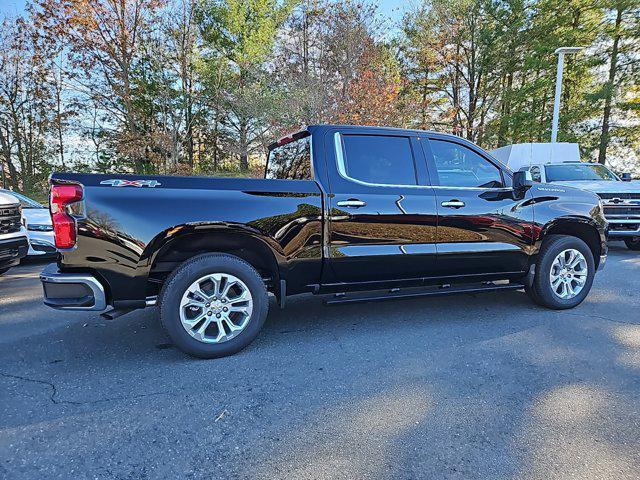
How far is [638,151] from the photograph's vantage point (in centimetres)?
2144

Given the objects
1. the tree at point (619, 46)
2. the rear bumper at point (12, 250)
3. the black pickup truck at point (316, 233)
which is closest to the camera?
the black pickup truck at point (316, 233)

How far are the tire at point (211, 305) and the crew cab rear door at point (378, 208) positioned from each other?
721 mm

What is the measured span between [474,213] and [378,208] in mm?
1084

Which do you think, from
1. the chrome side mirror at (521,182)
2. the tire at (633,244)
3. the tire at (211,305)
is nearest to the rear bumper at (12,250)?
the tire at (211,305)

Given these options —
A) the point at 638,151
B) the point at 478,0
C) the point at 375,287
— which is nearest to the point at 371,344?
the point at 375,287

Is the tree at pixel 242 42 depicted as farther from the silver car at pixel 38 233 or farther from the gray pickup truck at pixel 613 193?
the gray pickup truck at pixel 613 193

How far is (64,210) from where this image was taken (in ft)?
9.25

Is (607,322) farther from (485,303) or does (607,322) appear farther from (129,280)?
(129,280)

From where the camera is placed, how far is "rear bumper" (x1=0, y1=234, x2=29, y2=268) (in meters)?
5.03

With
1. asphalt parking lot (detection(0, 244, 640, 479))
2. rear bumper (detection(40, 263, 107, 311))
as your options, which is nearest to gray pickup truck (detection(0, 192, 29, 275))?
→ asphalt parking lot (detection(0, 244, 640, 479))

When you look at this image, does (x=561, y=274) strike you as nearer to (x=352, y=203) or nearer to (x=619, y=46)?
(x=352, y=203)

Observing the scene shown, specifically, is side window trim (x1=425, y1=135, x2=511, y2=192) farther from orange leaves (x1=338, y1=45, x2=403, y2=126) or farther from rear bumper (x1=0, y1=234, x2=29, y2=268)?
orange leaves (x1=338, y1=45, x2=403, y2=126)

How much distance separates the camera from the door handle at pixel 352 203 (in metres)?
3.46

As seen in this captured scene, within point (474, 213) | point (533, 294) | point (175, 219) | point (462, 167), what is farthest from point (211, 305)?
point (533, 294)
